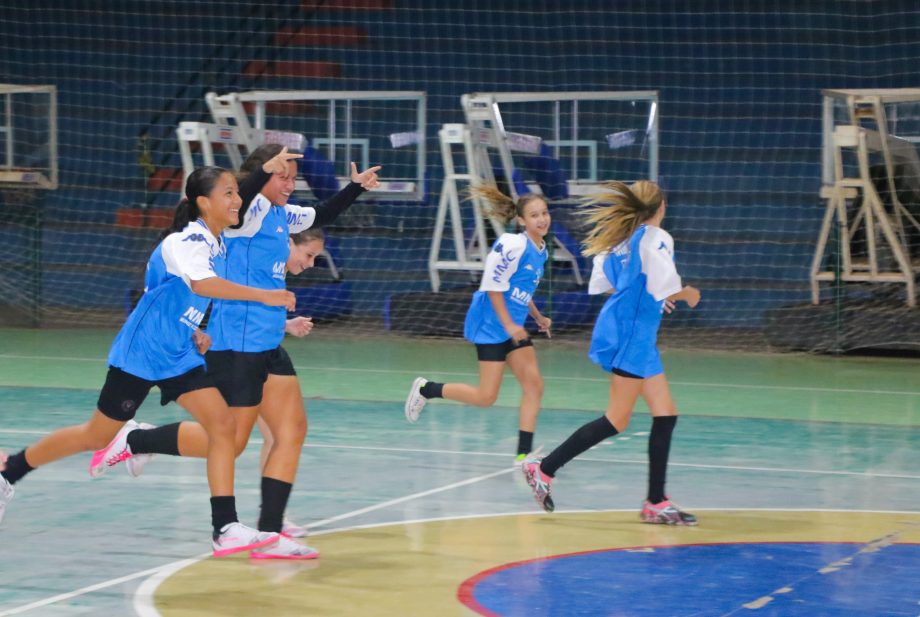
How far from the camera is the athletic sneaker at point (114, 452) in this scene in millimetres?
6914

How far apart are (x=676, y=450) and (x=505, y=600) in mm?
4124

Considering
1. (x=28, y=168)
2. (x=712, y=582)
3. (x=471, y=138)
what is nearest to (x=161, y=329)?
(x=712, y=582)

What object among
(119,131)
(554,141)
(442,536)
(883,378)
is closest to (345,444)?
(442,536)

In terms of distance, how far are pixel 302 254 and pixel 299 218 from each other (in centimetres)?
16

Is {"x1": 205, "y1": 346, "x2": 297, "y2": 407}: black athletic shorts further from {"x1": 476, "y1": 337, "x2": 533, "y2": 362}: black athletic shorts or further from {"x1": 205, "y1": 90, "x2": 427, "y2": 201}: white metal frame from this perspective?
{"x1": 205, "y1": 90, "x2": 427, "y2": 201}: white metal frame

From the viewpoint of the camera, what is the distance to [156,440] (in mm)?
6664

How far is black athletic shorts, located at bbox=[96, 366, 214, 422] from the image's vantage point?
6.06 m

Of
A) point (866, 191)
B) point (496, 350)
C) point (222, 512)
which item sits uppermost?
point (866, 191)

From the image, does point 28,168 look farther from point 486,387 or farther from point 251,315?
point 251,315

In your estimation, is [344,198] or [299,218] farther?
[344,198]

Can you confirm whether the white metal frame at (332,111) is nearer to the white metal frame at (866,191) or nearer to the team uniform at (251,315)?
the white metal frame at (866,191)

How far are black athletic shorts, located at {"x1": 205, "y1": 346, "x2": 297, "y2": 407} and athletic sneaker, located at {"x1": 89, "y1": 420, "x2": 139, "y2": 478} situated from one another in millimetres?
788

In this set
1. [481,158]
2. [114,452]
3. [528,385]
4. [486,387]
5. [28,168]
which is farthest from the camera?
[28,168]

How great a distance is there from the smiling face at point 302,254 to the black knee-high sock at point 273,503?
107 centimetres
